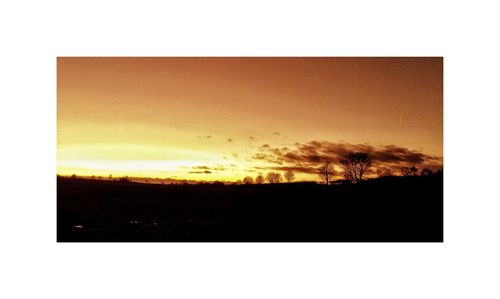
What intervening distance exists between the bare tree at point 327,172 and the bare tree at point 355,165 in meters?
0.23

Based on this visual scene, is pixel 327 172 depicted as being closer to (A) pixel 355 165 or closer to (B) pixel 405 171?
(A) pixel 355 165

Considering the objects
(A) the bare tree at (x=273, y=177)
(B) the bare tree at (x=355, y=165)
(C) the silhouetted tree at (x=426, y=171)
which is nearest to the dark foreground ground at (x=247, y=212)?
(C) the silhouetted tree at (x=426, y=171)

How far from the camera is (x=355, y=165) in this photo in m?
7.54

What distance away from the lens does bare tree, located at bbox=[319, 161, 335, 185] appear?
7613 mm

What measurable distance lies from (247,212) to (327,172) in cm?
184

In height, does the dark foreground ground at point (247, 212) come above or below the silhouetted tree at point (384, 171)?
below

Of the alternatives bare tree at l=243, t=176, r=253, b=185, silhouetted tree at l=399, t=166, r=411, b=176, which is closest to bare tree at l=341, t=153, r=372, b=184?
silhouetted tree at l=399, t=166, r=411, b=176

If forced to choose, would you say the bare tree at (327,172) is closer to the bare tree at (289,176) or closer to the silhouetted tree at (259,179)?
the bare tree at (289,176)

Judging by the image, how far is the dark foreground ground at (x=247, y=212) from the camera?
23.0 ft

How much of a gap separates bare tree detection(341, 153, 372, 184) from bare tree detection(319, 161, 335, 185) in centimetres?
23

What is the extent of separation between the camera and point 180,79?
714cm

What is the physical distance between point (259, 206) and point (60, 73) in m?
4.60

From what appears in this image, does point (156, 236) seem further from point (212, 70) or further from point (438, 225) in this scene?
point (438, 225)

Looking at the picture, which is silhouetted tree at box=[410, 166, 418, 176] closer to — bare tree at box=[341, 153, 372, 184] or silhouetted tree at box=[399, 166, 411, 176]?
silhouetted tree at box=[399, 166, 411, 176]
